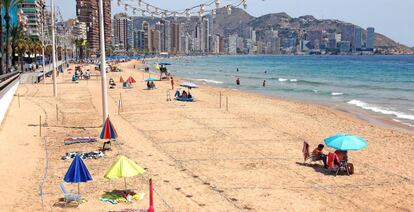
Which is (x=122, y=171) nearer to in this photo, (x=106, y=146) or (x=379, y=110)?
(x=106, y=146)

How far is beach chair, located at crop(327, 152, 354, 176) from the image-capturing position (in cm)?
1295

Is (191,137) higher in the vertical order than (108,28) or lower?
lower

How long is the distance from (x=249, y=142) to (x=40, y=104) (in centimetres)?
1597

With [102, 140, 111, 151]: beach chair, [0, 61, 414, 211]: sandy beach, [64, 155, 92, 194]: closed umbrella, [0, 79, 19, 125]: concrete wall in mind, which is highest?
[0, 79, 19, 125]: concrete wall

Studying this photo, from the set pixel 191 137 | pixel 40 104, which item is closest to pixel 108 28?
pixel 40 104

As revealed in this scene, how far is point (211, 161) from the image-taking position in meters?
14.1

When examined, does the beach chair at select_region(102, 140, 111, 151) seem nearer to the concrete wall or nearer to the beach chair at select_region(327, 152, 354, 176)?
the concrete wall

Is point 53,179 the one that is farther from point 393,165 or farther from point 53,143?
point 393,165

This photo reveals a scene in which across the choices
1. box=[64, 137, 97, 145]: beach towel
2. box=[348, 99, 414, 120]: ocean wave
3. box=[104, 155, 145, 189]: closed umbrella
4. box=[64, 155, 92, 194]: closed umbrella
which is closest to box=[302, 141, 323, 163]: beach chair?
box=[104, 155, 145, 189]: closed umbrella

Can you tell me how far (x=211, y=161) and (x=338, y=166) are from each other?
3912 millimetres

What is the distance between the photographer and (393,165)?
14.3m

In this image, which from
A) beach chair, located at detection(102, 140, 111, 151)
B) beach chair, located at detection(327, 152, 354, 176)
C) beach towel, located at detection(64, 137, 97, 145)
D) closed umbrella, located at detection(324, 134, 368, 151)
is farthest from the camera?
beach towel, located at detection(64, 137, 97, 145)

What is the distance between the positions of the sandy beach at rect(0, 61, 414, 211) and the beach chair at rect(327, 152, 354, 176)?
262 millimetres

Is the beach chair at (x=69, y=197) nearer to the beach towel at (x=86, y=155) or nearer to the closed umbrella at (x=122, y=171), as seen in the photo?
the closed umbrella at (x=122, y=171)
